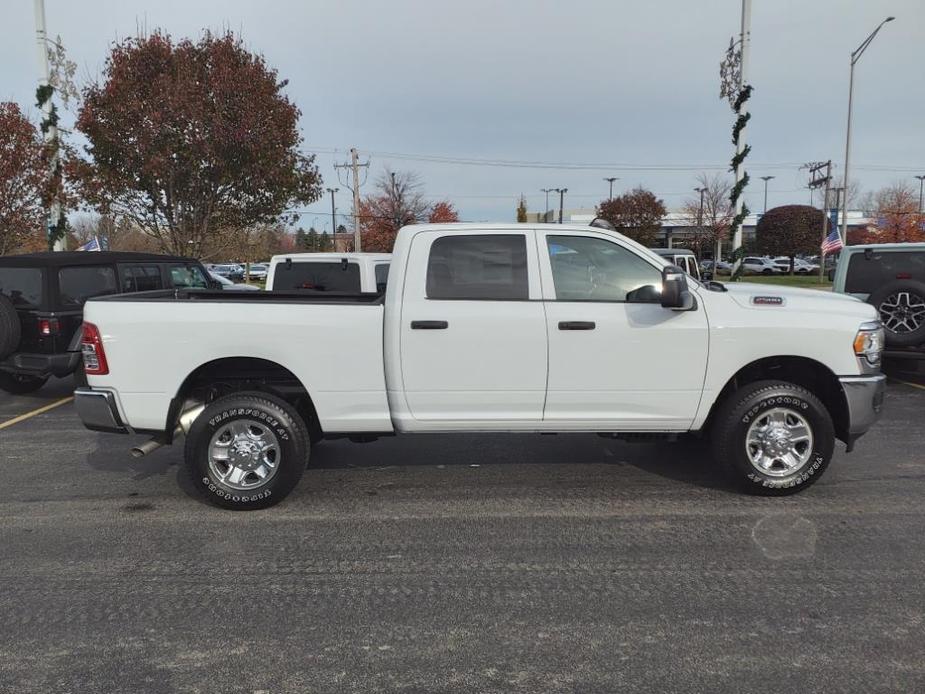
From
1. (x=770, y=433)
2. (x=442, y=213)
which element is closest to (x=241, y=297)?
(x=770, y=433)

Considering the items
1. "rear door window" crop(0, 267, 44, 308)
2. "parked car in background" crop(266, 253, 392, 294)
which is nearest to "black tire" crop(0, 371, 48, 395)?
"rear door window" crop(0, 267, 44, 308)

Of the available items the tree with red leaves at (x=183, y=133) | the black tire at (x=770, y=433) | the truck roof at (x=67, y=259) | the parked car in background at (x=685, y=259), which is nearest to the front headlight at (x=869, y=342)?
the black tire at (x=770, y=433)

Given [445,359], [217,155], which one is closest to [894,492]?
[445,359]

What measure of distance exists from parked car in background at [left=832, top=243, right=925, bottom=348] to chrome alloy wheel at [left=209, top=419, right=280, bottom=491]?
7905mm

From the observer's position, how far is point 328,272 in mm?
9695

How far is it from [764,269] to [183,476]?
55.8 m

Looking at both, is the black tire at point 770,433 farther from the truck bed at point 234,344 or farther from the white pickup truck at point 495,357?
the truck bed at point 234,344

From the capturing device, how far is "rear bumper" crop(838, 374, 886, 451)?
4977 mm

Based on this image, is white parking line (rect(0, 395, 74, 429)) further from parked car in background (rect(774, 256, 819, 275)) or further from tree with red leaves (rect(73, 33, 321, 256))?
parked car in background (rect(774, 256, 819, 275))

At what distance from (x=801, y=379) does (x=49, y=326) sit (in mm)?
7937

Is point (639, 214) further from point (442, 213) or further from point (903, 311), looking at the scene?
point (903, 311)

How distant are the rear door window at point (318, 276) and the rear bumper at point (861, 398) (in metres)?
6.26

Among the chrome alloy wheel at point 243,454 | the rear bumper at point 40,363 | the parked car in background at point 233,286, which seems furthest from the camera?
the rear bumper at point 40,363

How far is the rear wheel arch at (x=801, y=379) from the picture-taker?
5133mm
